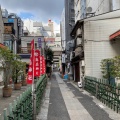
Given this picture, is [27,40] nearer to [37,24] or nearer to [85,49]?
[85,49]

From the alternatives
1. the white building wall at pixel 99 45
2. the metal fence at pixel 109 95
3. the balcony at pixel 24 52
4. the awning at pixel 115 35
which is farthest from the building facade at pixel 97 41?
the balcony at pixel 24 52

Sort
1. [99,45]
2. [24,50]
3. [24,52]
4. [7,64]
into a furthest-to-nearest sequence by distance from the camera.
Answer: [24,50] → [24,52] → [99,45] → [7,64]

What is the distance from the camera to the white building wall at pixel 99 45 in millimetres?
25453

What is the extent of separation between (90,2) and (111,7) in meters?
4.17

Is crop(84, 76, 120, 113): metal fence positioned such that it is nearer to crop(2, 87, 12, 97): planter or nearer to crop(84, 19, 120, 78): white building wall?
crop(2, 87, 12, 97): planter

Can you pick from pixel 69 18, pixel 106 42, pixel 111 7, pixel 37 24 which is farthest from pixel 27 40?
pixel 37 24

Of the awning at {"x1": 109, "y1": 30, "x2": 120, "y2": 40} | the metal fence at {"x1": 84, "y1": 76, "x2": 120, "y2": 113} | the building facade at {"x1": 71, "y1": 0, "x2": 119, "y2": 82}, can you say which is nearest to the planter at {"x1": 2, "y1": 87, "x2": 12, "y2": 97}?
the metal fence at {"x1": 84, "y1": 76, "x2": 120, "y2": 113}

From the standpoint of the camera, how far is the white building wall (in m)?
25.5

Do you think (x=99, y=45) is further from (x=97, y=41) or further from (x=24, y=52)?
(x=24, y=52)

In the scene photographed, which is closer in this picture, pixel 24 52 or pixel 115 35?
pixel 115 35

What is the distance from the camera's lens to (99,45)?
2558cm

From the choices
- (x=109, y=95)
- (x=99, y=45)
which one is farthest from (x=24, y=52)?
(x=109, y=95)

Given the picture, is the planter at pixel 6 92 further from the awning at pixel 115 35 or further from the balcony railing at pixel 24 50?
the balcony railing at pixel 24 50

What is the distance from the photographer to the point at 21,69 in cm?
2298
